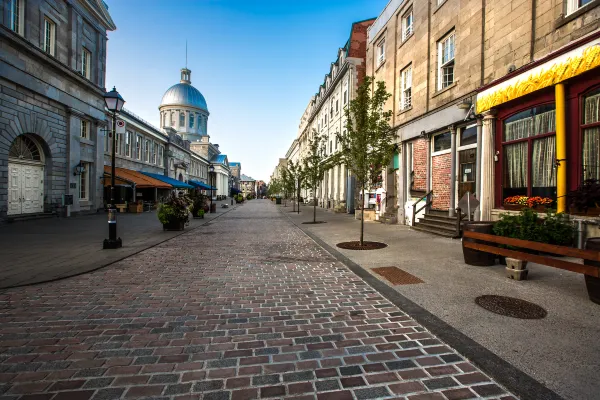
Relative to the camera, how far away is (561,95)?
25.1 feet

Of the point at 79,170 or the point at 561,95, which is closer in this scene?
the point at 561,95

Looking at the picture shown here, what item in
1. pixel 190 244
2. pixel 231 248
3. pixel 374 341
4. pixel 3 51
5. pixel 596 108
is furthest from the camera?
pixel 3 51

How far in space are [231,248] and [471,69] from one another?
10.6 metres

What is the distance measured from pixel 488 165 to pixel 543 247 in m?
6.06

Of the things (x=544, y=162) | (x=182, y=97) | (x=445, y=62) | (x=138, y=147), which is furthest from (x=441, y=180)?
(x=182, y=97)

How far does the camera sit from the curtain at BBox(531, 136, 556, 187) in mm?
8195

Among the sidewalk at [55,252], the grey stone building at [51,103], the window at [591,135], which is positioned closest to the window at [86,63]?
the grey stone building at [51,103]

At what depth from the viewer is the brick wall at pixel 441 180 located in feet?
42.3

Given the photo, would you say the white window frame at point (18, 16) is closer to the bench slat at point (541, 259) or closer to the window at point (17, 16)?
the window at point (17, 16)

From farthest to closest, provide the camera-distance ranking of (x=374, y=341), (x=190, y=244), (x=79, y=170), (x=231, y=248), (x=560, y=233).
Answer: (x=79, y=170) → (x=190, y=244) → (x=231, y=248) → (x=560, y=233) → (x=374, y=341)

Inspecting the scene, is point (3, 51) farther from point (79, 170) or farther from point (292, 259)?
point (292, 259)

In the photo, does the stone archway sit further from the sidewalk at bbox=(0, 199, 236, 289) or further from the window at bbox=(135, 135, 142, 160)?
Answer: the window at bbox=(135, 135, 142, 160)

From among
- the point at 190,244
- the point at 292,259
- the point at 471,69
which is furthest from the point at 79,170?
the point at 471,69

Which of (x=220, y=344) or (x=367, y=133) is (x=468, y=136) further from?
(x=220, y=344)
